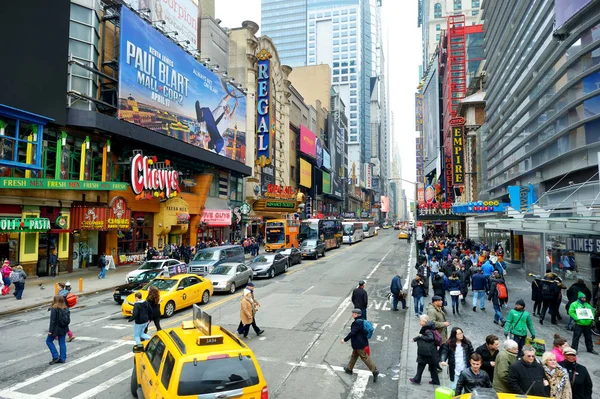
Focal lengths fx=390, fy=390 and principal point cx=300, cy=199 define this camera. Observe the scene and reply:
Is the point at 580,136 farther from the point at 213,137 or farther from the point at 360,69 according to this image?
the point at 360,69

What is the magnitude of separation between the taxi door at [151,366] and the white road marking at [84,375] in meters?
2.37

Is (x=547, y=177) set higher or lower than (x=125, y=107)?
lower

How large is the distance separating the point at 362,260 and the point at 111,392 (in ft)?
88.2

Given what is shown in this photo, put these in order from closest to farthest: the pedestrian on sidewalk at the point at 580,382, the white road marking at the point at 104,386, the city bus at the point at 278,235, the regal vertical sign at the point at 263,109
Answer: the pedestrian on sidewalk at the point at 580,382
the white road marking at the point at 104,386
the city bus at the point at 278,235
the regal vertical sign at the point at 263,109

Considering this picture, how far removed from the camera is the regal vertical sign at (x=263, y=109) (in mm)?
53344

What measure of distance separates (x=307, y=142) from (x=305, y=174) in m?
6.62

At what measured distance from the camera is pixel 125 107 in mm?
28578

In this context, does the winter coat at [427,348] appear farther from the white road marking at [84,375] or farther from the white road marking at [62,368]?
the white road marking at [62,368]

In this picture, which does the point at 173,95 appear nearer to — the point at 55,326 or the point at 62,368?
the point at 55,326

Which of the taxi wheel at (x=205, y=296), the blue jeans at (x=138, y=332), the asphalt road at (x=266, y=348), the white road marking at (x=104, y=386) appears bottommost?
the asphalt road at (x=266, y=348)

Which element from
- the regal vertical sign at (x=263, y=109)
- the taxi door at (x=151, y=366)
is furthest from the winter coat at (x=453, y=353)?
the regal vertical sign at (x=263, y=109)

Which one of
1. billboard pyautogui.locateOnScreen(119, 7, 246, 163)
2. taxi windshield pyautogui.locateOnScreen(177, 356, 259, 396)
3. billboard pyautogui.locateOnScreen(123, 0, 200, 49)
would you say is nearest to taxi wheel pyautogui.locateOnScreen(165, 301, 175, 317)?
taxi windshield pyautogui.locateOnScreen(177, 356, 259, 396)

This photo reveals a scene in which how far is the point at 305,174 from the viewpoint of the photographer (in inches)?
3201

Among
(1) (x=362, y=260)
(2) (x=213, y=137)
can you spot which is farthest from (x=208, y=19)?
(1) (x=362, y=260)
